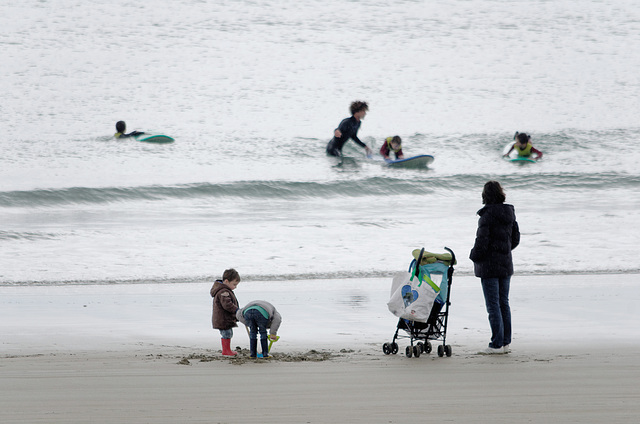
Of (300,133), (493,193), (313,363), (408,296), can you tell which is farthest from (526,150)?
(313,363)

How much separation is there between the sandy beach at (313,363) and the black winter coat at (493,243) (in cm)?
67

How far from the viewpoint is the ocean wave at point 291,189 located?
18.4 metres

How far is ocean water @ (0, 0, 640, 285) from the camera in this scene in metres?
11.9

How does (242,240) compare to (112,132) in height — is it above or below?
below

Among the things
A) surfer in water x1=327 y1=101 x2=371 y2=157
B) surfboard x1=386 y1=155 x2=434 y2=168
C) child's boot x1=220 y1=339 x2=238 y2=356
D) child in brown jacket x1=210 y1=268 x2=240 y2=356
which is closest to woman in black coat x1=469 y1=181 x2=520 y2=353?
child in brown jacket x1=210 y1=268 x2=240 y2=356

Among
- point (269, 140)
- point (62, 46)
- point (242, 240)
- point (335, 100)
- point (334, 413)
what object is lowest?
point (334, 413)

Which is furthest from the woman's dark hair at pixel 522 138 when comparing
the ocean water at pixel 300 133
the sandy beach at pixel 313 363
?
the sandy beach at pixel 313 363

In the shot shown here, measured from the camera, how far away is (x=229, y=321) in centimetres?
603

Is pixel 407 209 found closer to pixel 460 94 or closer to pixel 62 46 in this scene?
pixel 460 94

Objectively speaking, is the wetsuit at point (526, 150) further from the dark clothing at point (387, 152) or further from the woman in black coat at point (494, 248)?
the woman in black coat at point (494, 248)

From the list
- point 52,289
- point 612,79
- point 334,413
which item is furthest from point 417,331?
point 612,79

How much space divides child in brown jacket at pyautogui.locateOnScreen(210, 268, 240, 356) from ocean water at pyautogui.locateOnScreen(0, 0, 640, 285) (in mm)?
3863

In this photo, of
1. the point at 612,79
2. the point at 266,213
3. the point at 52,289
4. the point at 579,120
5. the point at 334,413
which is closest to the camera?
the point at 334,413

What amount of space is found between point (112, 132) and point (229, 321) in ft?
77.7
